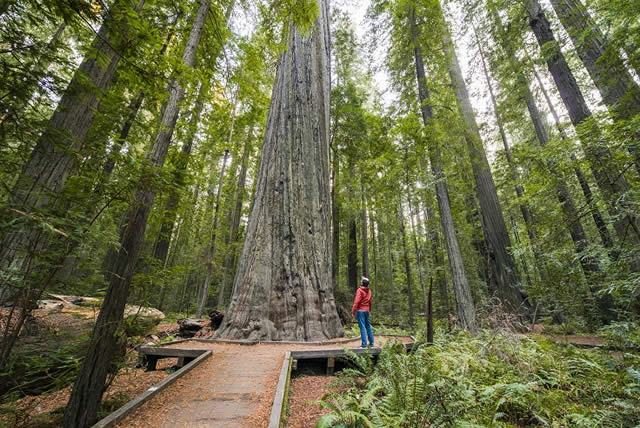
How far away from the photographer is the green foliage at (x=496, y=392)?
234 centimetres

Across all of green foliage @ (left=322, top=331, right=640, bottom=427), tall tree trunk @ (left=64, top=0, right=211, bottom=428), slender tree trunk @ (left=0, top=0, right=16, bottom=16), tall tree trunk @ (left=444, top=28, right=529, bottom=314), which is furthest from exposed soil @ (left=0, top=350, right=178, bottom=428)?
tall tree trunk @ (left=444, top=28, right=529, bottom=314)

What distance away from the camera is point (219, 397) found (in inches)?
111

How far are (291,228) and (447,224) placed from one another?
407cm

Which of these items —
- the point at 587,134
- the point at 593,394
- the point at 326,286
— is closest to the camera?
the point at 593,394

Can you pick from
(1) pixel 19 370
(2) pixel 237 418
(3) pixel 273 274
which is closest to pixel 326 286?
(3) pixel 273 274

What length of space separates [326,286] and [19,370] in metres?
4.96

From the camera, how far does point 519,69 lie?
21.5 feet

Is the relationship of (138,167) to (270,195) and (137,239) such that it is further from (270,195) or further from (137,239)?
(270,195)

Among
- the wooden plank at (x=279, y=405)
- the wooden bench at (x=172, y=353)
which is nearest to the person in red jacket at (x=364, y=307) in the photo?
the wooden plank at (x=279, y=405)

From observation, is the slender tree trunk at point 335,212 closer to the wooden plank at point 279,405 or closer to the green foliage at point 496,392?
the green foliage at point 496,392

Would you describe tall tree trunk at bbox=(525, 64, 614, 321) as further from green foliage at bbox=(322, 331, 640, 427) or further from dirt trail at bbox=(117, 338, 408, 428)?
dirt trail at bbox=(117, 338, 408, 428)

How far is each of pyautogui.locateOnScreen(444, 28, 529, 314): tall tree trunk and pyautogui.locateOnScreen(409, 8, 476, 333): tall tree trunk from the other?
3.71ft

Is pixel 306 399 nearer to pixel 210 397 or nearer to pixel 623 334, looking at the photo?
pixel 210 397

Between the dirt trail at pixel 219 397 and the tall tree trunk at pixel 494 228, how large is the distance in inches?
283
